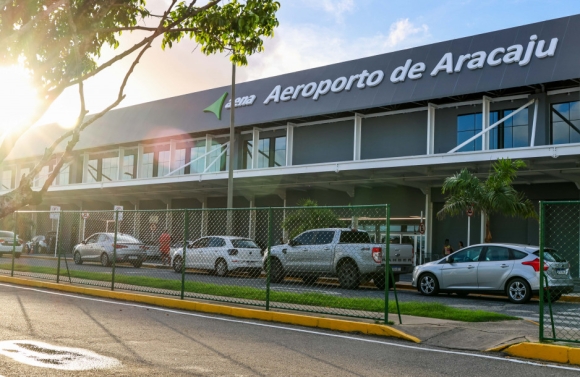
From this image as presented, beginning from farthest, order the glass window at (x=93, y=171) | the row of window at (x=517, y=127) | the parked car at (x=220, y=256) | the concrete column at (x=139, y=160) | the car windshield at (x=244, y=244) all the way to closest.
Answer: the glass window at (x=93, y=171) < the concrete column at (x=139, y=160) < the row of window at (x=517, y=127) < the car windshield at (x=244, y=244) < the parked car at (x=220, y=256)

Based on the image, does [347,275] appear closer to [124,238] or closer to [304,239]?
[304,239]

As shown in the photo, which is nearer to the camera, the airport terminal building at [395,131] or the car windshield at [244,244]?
the car windshield at [244,244]

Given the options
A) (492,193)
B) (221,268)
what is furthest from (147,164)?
(221,268)

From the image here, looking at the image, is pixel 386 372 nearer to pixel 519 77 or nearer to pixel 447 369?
pixel 447 369

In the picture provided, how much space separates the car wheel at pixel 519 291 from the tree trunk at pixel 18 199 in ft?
40.2

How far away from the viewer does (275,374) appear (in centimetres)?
666

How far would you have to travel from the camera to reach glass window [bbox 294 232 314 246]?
12789mm

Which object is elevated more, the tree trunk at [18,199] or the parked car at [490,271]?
the tree trunk at [18,199]

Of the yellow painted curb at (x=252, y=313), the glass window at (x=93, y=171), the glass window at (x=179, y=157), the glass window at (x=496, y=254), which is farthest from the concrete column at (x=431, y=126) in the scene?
the glass window at (x=93, y=171)

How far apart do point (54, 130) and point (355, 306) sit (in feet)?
130

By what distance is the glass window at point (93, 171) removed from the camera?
43.9 meters

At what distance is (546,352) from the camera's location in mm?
7836

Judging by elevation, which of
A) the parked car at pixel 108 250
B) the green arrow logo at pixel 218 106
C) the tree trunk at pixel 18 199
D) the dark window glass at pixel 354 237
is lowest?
the parked car at pixel 108 250

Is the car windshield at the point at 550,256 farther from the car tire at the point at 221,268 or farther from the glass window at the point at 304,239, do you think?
the car tire at the point at 221,268
